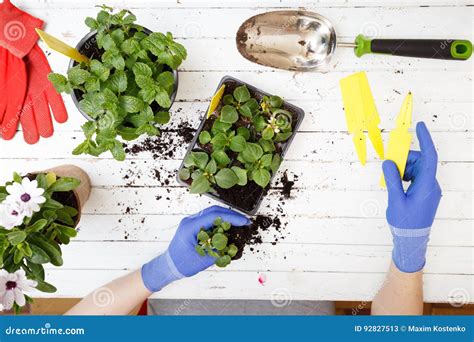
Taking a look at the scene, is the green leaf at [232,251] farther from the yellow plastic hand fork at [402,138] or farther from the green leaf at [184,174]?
the yellow plastic hand fork at [402,138]

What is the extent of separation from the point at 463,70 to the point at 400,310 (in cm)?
54

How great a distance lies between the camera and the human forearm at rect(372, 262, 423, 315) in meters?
1.00

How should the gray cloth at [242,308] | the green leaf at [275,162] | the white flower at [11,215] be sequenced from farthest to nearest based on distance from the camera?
1. the gray cloth at [242,308]
2. the green leaf at [275,162]
3. the white flower at [11,215]

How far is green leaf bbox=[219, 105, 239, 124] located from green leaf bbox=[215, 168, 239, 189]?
0.10 metres

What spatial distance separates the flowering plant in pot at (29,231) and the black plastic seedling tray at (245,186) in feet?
0.87

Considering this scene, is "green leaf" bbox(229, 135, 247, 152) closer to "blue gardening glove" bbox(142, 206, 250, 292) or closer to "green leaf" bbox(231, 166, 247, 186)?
"green leaf" bbox(231, 166, 247, 186)

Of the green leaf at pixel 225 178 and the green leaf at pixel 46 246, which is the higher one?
the green leaf at pixel 225 178

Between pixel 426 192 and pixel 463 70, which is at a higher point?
pixel 463 70

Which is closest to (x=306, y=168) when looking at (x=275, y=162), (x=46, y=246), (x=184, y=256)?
(x=275, y=162)

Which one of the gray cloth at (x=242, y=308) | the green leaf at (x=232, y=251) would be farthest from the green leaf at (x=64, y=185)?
the gray cloth at (x=242, y=308)

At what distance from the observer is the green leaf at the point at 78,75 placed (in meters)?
0.82
